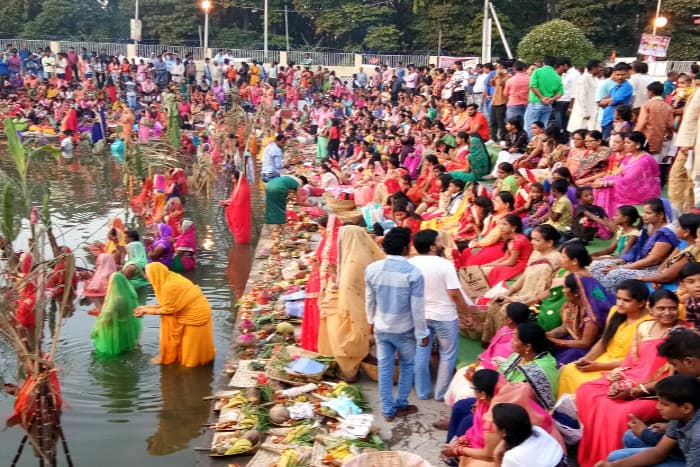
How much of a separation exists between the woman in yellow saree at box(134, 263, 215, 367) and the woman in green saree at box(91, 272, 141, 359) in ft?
1.41

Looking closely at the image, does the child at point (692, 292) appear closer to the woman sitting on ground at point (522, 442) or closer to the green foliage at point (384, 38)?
the woman sitting on ground at point (522, 442)

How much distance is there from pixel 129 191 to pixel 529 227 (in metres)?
9.37

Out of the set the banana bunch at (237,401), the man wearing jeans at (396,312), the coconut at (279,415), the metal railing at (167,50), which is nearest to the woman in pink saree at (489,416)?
the man wearing jeans at (396,312)

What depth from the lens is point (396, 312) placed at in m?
5.67

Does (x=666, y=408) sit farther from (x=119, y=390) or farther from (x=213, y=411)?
(x=119, y=390)

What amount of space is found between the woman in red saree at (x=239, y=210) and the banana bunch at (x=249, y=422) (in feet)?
20.2

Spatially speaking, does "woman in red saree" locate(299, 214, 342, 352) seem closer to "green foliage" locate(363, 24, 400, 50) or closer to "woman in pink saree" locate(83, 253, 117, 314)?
"woman in pink saree" locate(83, 253, 117, 314)

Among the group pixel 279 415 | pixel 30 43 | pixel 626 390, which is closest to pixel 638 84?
pixel 626 390

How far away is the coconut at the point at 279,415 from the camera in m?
6.17

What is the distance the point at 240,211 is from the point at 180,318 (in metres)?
4.88

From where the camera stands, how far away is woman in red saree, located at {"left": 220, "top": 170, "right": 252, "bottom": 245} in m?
12.0

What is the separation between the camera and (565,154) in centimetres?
1028

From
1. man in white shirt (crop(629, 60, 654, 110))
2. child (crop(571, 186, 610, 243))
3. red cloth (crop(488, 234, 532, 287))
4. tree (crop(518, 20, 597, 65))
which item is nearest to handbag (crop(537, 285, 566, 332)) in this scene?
red cloth (crop(488, 234, 532, 287))

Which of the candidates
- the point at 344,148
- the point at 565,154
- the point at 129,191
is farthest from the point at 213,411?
the point at 344,148
